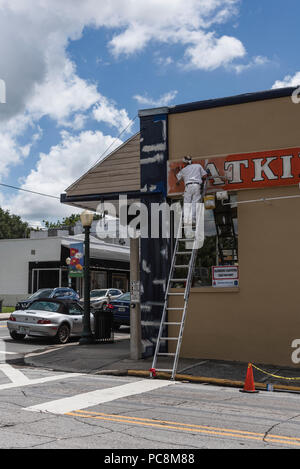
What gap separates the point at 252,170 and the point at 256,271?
231cm

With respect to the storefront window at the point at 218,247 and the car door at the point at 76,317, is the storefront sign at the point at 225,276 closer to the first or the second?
the storefront window at the point at 218,247

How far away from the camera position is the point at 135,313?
12570 mm

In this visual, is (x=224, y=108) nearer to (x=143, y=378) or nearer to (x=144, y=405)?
(x=143, y=378)

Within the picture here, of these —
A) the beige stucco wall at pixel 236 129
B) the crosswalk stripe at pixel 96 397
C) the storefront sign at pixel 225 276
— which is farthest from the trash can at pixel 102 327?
the crosswalk stripe at pixel 96 397

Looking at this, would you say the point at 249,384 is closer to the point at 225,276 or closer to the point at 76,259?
the point at 225,276

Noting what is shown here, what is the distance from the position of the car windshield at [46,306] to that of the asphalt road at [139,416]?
259 inches

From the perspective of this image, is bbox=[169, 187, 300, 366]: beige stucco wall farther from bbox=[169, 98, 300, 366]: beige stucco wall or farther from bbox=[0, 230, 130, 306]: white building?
bbox=[0, 230, 130, 306]: white building

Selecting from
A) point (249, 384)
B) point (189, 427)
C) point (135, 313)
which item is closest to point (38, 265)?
point (135, 313)

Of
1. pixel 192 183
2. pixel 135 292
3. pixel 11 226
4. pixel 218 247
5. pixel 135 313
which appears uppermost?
pixel 11 226

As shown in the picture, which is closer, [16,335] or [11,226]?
[16,335]

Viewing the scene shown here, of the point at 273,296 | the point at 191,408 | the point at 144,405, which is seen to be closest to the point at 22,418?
the point at 144,405

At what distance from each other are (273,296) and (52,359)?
546cm

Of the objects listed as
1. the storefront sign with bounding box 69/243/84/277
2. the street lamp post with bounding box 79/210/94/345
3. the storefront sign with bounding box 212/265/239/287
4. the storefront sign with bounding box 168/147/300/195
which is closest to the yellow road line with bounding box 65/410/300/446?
the storefront sign with bounding box 212/265/239/287

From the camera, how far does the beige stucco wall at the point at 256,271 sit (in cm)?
1152
